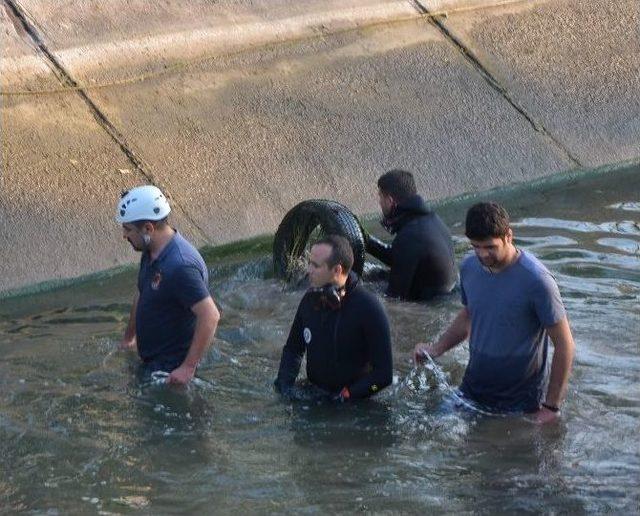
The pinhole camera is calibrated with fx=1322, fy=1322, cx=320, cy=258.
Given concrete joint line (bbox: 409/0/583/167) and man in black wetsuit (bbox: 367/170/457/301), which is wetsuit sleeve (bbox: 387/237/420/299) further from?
concrete joint line (bbox: 409/0/583/167)

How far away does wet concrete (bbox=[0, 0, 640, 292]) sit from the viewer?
11672 mm

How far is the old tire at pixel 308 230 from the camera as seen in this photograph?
10.2m

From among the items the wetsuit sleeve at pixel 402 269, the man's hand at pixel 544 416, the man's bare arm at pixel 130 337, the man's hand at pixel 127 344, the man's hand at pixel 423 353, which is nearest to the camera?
the man's hand at pixel 544 416

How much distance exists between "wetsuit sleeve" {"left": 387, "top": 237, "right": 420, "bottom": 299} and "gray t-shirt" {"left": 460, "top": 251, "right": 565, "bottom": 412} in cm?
225

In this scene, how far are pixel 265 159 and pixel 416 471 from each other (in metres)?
5.51

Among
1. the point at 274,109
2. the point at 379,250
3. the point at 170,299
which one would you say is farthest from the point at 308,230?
the point at 170,299

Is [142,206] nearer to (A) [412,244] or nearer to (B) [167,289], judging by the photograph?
(B) [167,289]

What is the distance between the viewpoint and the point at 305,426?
8016 millimetres

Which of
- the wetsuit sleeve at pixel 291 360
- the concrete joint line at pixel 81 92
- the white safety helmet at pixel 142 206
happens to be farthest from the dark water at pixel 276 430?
the concrete joint line at pixel 81 92

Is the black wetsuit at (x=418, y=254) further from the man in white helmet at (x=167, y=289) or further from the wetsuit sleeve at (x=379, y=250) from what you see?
the man in white helmet at (x=167, y=289)

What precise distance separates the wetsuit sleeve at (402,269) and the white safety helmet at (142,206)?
92.2 inches

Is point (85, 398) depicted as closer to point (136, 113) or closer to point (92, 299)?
point (92, 299)

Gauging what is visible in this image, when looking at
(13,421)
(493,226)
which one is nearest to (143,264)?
(13,421)

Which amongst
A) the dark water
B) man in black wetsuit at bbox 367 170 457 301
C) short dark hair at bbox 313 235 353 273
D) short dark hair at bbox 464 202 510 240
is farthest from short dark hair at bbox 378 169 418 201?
short dark hair at bbox 464 202 510 240
